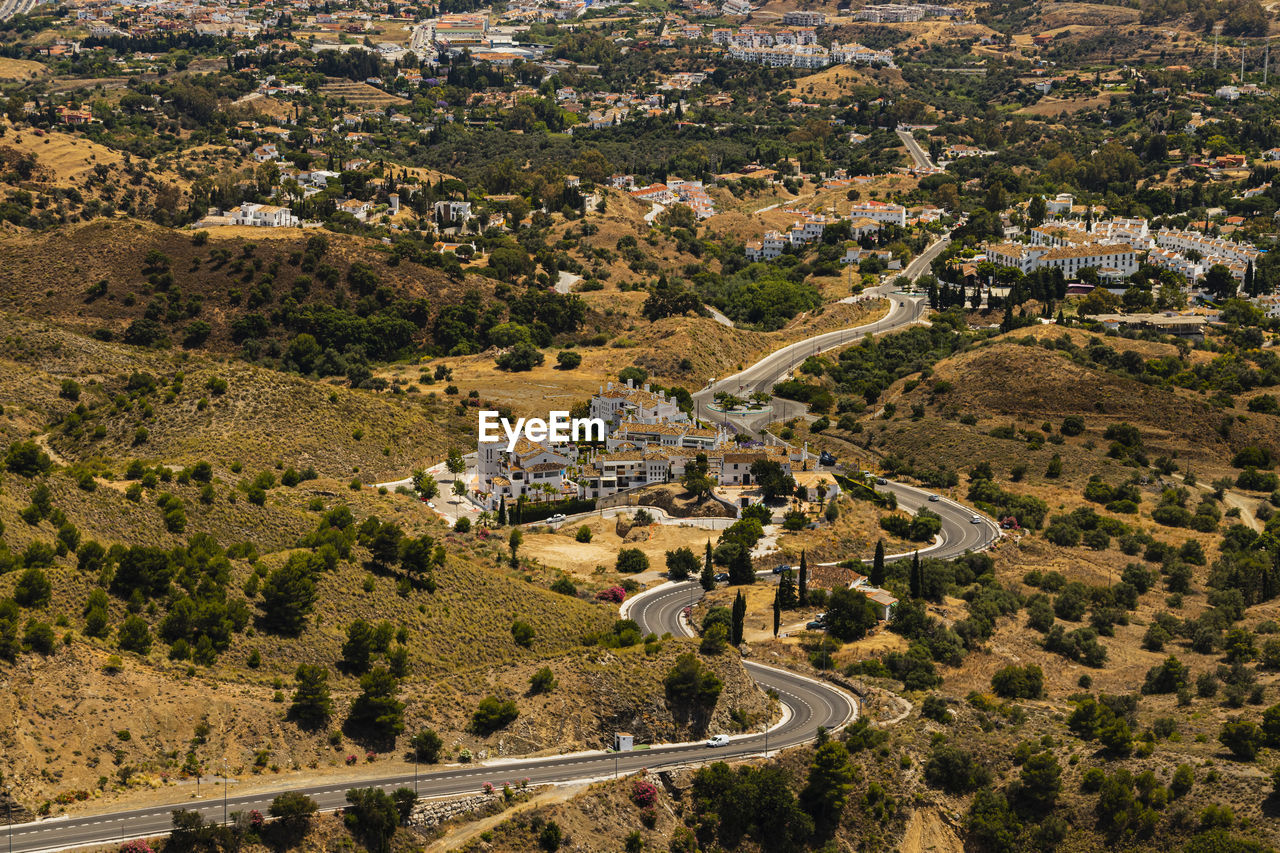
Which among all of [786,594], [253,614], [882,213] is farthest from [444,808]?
[882,213]

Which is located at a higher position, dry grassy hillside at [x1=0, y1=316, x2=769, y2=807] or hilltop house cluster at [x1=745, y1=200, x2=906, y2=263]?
dry grassy hillside at [x1=0, y1=316, x2=769, y2=807]

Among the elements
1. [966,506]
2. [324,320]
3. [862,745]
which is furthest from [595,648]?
[324,320]

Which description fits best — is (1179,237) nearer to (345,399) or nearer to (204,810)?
(345,399)

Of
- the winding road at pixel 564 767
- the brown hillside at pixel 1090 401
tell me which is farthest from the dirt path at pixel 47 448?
the brown hillside at pixel 1090 401

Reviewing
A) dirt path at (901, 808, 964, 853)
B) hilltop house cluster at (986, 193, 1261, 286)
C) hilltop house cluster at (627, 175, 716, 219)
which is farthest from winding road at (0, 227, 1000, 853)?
hilltop house cluster at (627, 175, 716, 219)

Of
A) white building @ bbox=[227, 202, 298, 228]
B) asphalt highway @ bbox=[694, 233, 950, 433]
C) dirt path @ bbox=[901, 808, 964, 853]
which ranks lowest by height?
asphalt highway @ bbox=[694, 233, 950, 433]

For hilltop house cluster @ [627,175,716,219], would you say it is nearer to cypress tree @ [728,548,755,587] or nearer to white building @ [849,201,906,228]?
white building @ [849,201,906,228]
